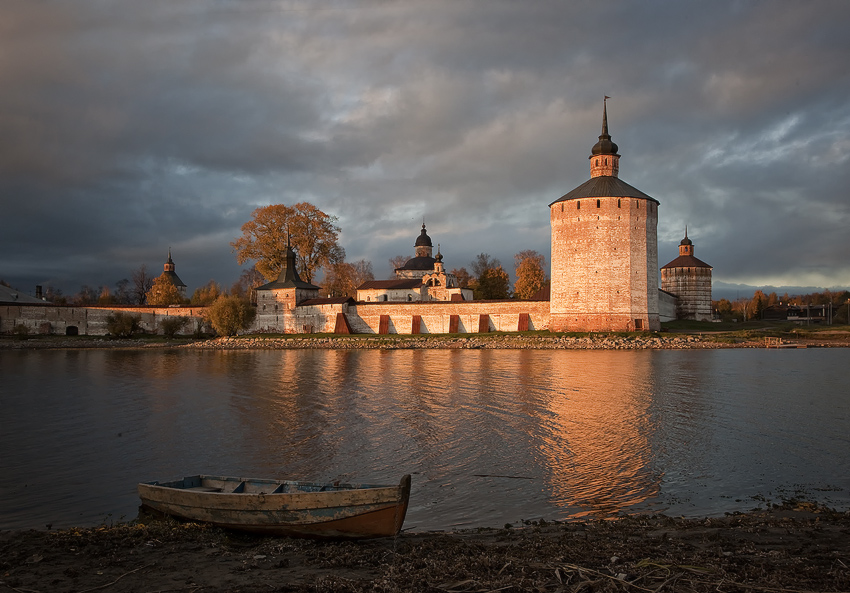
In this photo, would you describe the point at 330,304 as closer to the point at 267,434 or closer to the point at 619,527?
the point at 267,434

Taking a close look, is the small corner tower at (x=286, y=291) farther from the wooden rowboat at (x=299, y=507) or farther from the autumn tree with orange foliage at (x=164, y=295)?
the wooden rowboat at (x=299, y=507)

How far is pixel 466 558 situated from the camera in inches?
200

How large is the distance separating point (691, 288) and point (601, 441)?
40196 millimetres

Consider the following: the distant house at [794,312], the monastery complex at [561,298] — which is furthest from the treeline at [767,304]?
the monastery complex at [561,298]

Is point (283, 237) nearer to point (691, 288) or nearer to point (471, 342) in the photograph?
point (471, 342)

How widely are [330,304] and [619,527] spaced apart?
35.8 metres

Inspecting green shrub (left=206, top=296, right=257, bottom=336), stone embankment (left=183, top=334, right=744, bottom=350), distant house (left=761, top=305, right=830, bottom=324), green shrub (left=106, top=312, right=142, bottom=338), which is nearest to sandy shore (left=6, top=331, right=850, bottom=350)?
stone embankment (left=183, top=334, right=744, bottom=350)

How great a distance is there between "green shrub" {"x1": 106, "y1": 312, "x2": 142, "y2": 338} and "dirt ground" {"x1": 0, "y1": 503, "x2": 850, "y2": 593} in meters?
41.4

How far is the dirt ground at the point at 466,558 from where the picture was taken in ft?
14.9

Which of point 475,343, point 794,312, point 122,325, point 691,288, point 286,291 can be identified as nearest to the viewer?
point 475,343

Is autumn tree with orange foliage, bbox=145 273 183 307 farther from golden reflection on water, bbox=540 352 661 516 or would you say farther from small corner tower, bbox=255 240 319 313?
golden reflection on water, bbox=540 352 661 516

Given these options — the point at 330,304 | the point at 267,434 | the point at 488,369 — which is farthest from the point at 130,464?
the point at 330,304

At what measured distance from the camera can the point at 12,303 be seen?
45.6 metres

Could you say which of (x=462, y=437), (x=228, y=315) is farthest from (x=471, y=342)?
(x=462, y=437)
